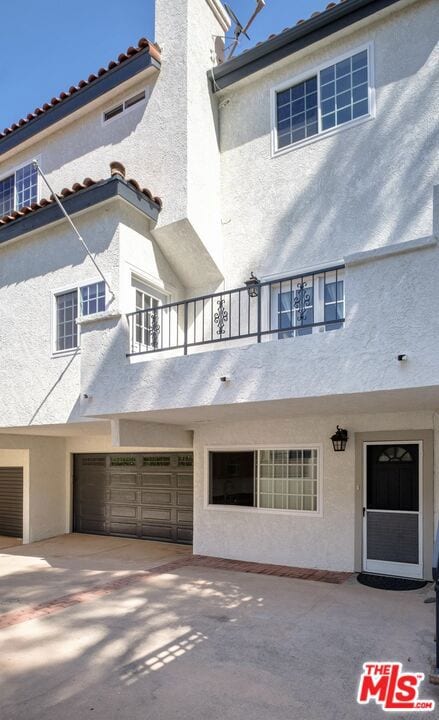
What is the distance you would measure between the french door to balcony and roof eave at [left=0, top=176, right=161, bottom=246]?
6.51m

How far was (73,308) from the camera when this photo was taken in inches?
426

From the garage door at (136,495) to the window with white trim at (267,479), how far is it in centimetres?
153

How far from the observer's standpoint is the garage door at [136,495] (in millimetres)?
12695

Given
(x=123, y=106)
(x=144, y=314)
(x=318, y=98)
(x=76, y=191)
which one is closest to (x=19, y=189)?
(x=123, y=106)

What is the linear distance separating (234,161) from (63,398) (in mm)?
6366

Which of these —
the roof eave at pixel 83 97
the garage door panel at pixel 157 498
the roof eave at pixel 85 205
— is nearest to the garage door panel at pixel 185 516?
the garage door panel at pixel 157 498

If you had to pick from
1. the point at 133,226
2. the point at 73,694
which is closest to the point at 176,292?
the point at 133,226

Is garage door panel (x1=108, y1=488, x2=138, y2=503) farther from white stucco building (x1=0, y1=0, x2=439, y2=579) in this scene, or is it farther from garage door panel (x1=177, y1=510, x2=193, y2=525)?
garage door panel (x1=177, y1=510, x2=193, y2=525)

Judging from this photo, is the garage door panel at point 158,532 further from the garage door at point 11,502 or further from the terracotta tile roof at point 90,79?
the terracotta tile roof at point 90,79

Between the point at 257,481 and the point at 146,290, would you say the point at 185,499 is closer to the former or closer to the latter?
the point at 257,481

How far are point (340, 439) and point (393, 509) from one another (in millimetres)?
1561

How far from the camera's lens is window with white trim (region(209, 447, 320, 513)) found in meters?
10.0

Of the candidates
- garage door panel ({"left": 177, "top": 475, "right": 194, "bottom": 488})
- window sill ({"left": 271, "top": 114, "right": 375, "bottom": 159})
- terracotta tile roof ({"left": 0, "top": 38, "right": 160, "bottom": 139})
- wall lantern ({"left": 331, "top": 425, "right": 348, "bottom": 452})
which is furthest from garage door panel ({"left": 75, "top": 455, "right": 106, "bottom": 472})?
window sill ({"left": 271, "top": 114, "right": 375, "bottom": 159})

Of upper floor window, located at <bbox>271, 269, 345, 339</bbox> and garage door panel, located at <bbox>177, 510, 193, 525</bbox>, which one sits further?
garage door panel, located at <bbox>177, 510, 193, 525</bbox>
